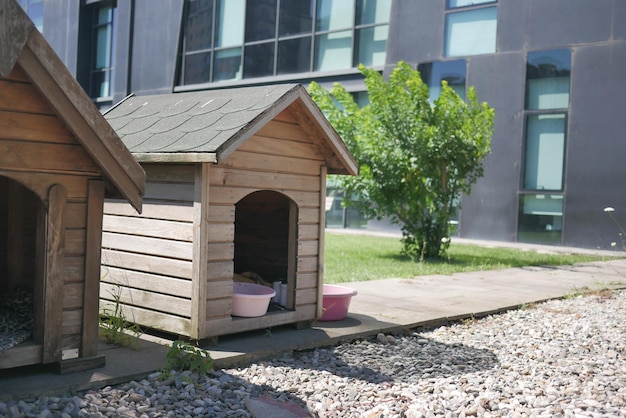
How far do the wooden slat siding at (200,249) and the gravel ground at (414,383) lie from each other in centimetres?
49

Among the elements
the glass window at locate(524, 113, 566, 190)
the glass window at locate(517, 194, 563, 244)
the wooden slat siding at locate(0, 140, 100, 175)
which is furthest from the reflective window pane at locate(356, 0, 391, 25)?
the wooden slat siding at locate(0, 140, 100, 175)

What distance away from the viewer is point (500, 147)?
17844 mm

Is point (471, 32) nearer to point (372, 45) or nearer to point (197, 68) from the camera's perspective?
point (372, 45)

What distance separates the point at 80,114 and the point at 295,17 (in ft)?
58.8

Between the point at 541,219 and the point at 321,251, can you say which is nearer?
the point at 321,251

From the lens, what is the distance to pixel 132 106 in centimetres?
680

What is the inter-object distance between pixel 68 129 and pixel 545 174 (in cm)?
1473

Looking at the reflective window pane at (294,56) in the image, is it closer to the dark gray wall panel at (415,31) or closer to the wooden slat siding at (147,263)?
the dark gray wall panel at (415,31)

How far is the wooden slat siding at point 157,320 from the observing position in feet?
17.8

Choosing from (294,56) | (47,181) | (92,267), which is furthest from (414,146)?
(294,56)

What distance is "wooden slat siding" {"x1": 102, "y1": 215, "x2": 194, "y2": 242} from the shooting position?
542cm

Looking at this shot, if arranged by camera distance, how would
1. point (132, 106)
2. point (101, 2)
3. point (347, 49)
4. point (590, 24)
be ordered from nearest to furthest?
point (132, 106)
point (590, 24)
point (347, 49)
point (101, 2)

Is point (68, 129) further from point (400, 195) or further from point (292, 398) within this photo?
point (400, 195)

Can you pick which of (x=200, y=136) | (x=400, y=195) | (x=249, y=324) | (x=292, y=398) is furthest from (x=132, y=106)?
(x=400, y=195)
